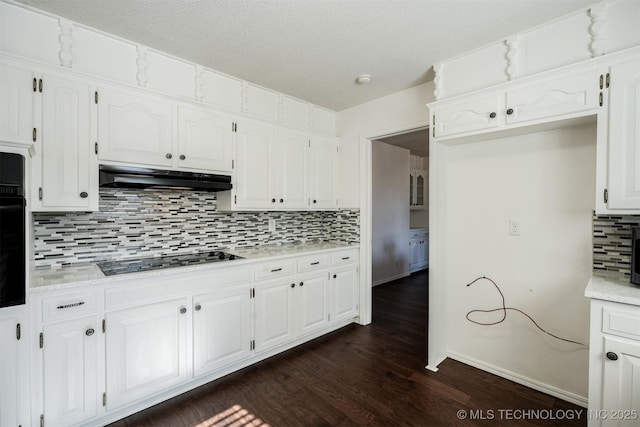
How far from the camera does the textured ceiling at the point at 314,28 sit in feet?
5.73

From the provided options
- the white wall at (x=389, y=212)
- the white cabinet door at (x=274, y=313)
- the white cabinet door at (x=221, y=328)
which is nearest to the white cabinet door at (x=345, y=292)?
the white cabinet door at (x=274, y=313)

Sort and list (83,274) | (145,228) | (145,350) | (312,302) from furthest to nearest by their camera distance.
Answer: (312,302), (145,228), (145,350), (83,274)

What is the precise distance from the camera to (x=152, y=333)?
1.93m

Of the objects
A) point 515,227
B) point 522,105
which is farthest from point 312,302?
point 522,105

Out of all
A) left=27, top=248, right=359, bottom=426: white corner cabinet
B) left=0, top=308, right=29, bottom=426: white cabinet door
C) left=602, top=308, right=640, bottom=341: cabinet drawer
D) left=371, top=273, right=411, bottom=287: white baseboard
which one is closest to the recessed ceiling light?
left=27, top=248, right=359, bottom=426: white corner cabinet

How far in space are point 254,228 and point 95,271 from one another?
4.87 feet

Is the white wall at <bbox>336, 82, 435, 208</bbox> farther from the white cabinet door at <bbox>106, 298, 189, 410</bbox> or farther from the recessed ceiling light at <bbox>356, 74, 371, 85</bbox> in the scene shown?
the white cabinet door at <bbox>106, 298, 189, 410</bbox>

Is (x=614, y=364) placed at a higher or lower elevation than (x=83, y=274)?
lower

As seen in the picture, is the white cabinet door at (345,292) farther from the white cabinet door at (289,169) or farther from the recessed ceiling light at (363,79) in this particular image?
the recessed ceiling light at (363,79)

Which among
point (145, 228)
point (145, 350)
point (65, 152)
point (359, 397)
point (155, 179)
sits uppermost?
point (65, 152)

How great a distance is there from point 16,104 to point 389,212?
463 centimetres

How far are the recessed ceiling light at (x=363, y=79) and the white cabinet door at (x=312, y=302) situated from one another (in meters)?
1.85

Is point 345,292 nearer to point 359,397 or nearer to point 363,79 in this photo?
point 359,397

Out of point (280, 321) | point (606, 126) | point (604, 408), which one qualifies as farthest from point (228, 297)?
point (606, 126)
